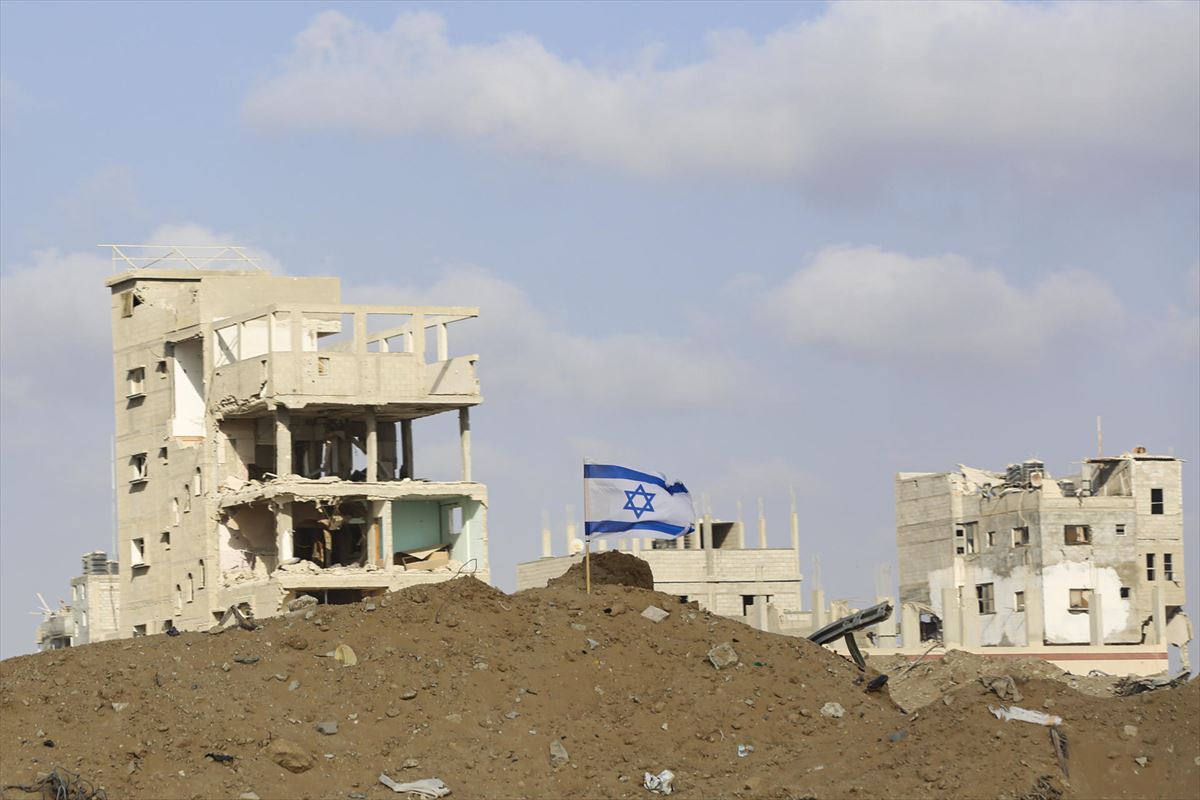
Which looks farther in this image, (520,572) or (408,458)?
(520,572)

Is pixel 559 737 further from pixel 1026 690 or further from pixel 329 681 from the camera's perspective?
pixel 1026 690

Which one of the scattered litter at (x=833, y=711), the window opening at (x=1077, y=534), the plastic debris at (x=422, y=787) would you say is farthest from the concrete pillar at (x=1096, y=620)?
the plastic debris at (x=422, y=787)

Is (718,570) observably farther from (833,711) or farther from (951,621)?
(833,711)

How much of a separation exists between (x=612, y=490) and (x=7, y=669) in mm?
9056

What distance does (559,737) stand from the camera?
2234 cm

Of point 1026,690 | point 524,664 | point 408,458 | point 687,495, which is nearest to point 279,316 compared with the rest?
point 408,458

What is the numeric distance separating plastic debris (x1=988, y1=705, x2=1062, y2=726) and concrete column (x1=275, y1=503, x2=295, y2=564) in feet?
115

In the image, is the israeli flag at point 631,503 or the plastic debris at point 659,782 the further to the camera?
the israeli flag at point 631,503

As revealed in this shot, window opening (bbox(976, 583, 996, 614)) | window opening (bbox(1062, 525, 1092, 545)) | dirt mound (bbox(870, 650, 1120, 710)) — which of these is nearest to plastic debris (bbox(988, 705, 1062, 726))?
dirt mound (bbox(870, 650, 1120, 710))

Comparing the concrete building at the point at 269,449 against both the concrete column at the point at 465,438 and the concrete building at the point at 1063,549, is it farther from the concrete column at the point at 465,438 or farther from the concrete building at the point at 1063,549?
the concrete building at the point at 1063,549

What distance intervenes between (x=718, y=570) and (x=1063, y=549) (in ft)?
49.5

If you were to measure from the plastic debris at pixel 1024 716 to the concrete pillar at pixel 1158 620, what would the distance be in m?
50.5

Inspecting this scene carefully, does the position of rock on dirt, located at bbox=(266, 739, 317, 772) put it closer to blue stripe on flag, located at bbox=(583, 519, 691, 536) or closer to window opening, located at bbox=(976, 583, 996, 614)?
blue stripe on flag, located at bbox=(583, 519, 691, 536)

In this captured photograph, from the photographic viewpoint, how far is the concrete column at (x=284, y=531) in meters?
53.7
